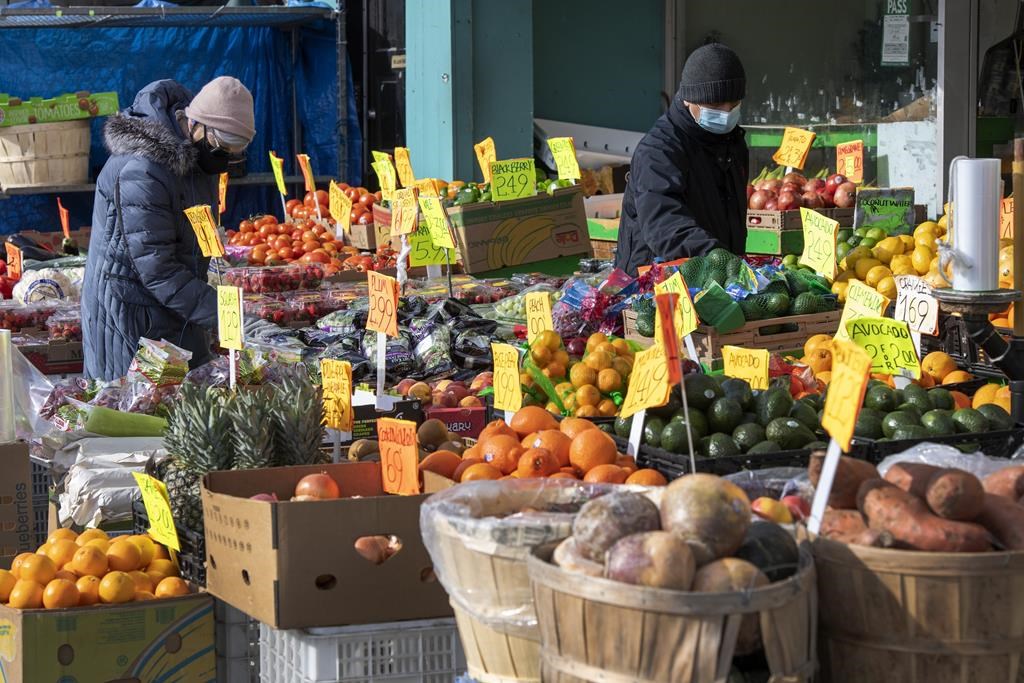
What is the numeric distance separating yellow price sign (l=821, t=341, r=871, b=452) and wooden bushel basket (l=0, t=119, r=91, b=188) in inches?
349

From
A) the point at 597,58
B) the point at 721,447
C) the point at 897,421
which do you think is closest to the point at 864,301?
the point at 897,421

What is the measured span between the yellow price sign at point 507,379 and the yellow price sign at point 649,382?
817 millimetres

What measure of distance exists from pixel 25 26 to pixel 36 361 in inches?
183

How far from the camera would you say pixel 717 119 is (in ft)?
17.0

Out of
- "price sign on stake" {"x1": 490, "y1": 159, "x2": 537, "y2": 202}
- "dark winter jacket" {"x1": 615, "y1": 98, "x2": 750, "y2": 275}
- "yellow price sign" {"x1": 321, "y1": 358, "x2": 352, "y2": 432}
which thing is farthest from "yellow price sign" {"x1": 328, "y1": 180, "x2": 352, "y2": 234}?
"yellow price sign" {"x1": 321, "y1": 358, "x2": 352, "y2": 432}

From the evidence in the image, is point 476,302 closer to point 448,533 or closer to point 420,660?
point 420,660

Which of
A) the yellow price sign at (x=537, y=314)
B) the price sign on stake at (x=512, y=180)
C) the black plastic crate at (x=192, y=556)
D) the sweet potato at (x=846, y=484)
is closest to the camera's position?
the sweet potato at (x=846, y=484)

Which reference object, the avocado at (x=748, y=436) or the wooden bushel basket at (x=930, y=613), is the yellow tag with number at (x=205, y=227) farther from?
the wooden bushel basket at (x=930, y=613)

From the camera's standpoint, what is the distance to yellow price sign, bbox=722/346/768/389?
3527mm

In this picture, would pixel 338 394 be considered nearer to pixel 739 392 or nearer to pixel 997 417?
pixel 739 392

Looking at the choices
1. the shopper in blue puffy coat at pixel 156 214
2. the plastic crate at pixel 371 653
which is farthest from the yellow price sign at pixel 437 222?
the plastic crate at pixel 371 653

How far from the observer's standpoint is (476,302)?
643 cm

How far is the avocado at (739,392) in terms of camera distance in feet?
10.7

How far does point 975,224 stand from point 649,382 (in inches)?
28.2
